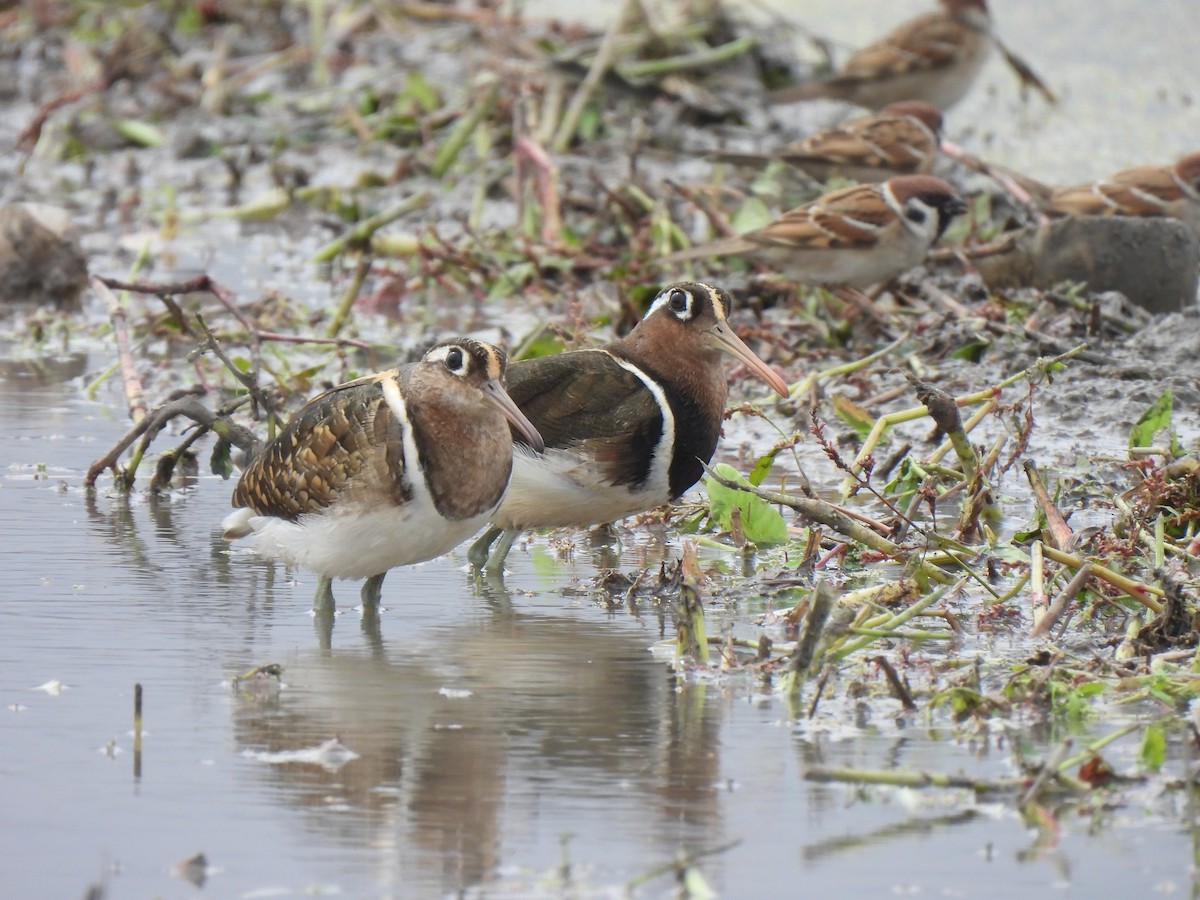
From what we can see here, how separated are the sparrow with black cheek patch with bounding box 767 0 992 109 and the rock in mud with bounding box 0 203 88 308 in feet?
15.1

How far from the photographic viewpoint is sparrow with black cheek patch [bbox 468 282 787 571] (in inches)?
221

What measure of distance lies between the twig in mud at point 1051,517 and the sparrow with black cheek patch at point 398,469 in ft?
4.42

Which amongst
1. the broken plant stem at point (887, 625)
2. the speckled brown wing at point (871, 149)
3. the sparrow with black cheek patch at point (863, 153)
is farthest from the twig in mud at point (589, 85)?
the broken plant stem at point (887, 625)

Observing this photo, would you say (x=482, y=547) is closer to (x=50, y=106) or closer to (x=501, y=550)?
(x=501, y=550)

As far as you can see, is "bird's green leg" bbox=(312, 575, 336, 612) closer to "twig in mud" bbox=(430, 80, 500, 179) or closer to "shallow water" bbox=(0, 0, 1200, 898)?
"shallow water" bbox=(0, 0, 1200, 898)

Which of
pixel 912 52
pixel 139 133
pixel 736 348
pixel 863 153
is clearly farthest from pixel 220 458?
pixel 139 133

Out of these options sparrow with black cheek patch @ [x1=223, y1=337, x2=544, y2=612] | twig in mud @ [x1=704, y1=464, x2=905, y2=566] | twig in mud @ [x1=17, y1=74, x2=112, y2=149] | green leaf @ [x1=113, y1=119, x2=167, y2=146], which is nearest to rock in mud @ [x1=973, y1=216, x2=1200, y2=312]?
twig in mud @ [x1=704, y1=464, x2=905, y2=566]

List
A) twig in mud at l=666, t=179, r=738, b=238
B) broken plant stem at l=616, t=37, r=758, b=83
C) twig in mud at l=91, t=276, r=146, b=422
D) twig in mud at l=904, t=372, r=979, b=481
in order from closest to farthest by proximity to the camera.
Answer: twig in mud at l=904, t=372, r=979, b=481 < twig in mud at l=91, t=276, r=146, b=422 < twig in mud at l=666, t=179, r=738, b=238 < broken plant stem at l=616, t=37, r=758, b=83

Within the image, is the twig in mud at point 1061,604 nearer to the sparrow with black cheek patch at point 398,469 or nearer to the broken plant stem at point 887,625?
the broken plant stem at point 887,625

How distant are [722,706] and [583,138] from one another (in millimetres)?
7726

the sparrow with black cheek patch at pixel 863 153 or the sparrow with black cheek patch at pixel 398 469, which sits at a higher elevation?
the sparrow with black cheek patch at pixel 863 153

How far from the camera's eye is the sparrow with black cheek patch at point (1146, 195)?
9570 mm

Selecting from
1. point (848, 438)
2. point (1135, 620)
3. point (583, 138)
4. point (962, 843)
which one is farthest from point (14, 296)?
point (962, 843)

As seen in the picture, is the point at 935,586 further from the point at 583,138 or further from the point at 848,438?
the point at 583,138
